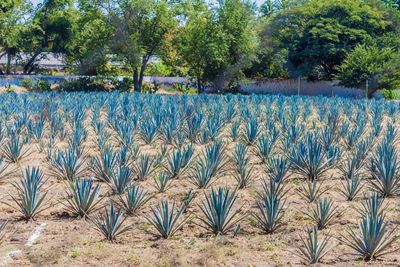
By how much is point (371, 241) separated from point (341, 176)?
2363mm

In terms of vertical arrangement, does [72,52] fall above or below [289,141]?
above

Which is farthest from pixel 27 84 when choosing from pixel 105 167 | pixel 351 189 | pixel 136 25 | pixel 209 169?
pixel 351 189

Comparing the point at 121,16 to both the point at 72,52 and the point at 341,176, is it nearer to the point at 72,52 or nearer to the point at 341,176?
the point at 72,52

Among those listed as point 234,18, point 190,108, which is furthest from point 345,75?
point 190,108

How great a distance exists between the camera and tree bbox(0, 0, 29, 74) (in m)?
33.8

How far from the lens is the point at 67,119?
9.55 meters

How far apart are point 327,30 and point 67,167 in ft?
90.0

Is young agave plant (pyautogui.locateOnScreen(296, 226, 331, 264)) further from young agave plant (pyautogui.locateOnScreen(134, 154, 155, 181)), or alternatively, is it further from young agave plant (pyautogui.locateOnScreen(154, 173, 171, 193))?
young agave plant (pyautogui.locateOnScreen(134, 154, 155, 181))

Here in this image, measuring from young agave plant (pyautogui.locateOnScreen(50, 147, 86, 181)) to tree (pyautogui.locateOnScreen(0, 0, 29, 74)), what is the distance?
105 ft

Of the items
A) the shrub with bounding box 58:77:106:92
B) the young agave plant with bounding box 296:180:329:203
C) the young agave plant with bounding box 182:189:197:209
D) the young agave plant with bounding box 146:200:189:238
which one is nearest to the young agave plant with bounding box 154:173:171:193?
the young agave plant with bounding box 182:189:197:209

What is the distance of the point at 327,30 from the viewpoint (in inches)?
1153

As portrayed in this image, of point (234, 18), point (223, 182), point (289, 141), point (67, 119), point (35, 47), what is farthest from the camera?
point (35, 47)

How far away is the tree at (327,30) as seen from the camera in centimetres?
2917

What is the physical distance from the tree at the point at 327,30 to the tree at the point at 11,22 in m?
21.3
